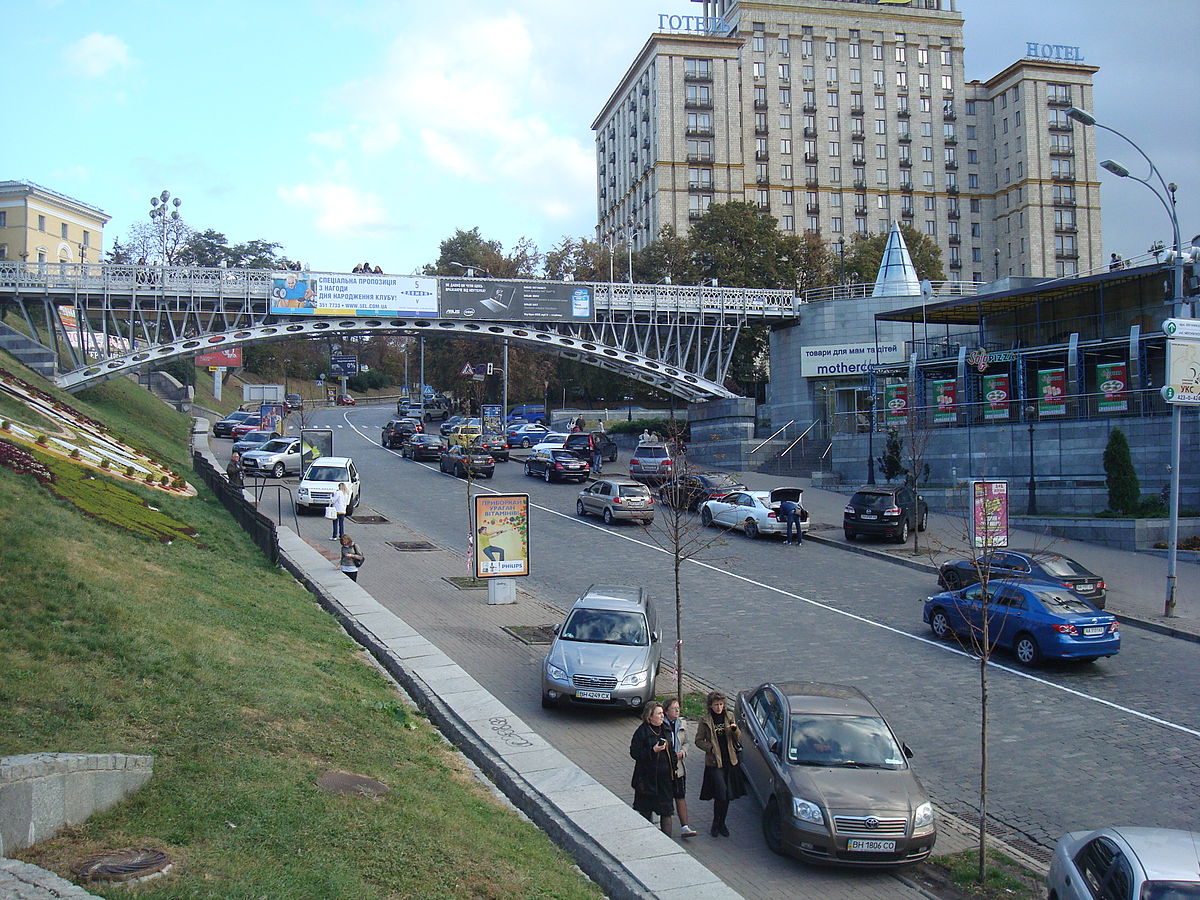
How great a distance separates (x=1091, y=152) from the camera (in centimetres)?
10025

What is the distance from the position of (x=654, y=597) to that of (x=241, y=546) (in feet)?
29.8

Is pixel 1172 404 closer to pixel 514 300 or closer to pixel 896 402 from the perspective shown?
pixel 896 402

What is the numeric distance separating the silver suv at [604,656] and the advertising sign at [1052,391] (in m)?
23.8

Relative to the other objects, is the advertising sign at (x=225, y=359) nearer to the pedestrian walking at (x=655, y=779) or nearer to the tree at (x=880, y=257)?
the tree at (x=880, y=257)

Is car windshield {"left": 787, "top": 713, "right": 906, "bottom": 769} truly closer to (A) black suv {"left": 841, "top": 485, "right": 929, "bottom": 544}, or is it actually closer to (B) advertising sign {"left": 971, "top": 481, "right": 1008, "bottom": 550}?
(B) advertising sign {"left": 971, "top": 481, "right": 1008, "bottom": 550}

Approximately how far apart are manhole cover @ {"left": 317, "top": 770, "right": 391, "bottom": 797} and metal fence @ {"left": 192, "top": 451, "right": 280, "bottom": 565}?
13110mm

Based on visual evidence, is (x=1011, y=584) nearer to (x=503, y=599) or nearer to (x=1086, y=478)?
(x=503, y=599)

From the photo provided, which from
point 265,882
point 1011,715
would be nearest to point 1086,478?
point 1011,715

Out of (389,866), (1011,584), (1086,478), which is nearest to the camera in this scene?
(389,866)

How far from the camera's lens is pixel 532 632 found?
61.4 ft

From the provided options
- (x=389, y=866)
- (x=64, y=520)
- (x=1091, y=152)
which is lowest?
(x=389, y=866)

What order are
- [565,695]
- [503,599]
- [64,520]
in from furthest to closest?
[503,599] → [64,520] → [565,695]

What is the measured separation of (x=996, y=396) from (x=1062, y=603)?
2232 centimetres

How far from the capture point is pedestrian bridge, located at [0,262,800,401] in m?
49.3
